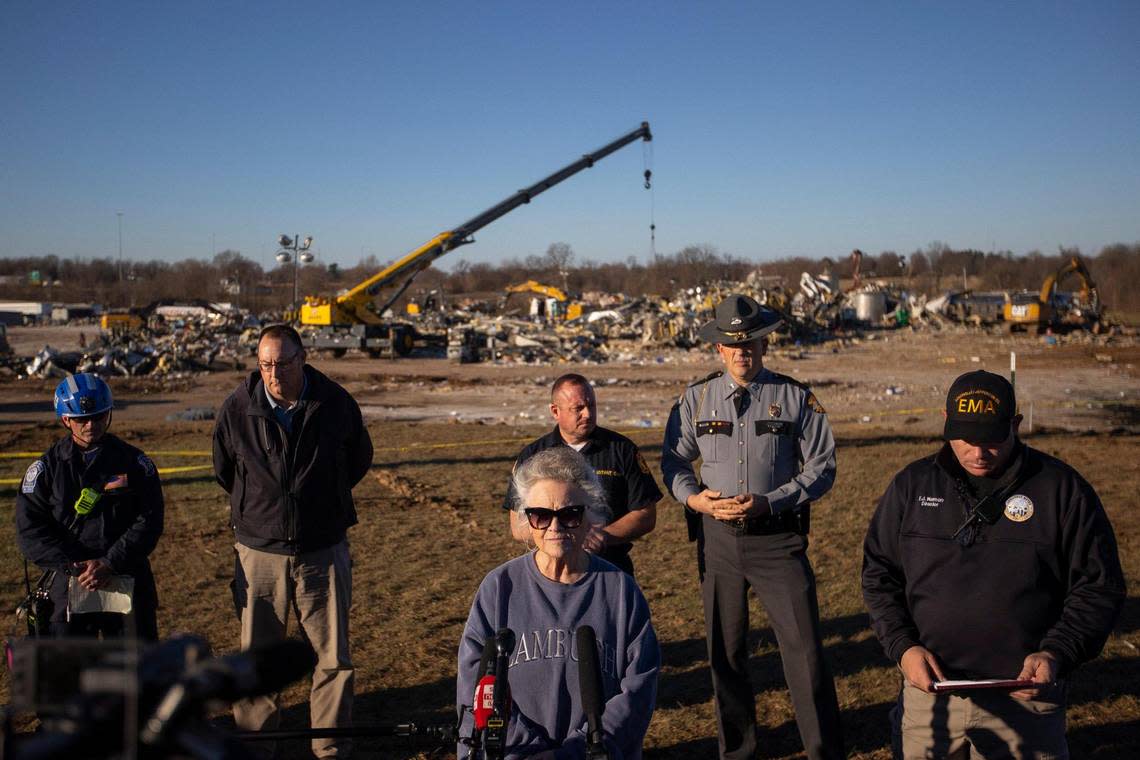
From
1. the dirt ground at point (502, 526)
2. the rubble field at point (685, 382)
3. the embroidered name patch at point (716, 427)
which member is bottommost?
the dirt ground at point (502, 526)

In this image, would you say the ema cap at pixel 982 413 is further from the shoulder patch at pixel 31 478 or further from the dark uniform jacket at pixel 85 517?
the shoulder patch at pixel 31 478

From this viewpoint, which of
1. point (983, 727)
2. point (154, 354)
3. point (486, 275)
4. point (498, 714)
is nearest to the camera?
point (498, 714)

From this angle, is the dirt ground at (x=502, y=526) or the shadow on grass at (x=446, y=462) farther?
the shadow on grass at (x=446, y=462)

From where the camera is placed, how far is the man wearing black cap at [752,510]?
4.28 meters

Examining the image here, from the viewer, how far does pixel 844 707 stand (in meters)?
5.28

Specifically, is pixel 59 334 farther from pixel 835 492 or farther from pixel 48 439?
pixel 835 492

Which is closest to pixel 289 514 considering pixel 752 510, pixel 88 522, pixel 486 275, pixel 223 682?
pixel 88 522

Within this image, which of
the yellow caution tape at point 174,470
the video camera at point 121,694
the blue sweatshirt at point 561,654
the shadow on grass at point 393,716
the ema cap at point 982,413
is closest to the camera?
the video camera at point 121,694

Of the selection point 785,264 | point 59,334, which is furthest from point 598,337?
point 785,264

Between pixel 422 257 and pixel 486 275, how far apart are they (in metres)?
89.8

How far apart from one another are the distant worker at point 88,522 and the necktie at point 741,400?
2.89 m

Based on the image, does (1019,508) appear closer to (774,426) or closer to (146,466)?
(774,426)

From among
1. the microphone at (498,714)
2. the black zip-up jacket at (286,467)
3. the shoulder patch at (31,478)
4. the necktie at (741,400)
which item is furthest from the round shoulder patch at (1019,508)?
the shoulder patch at (31,478)

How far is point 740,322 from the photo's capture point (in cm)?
457
